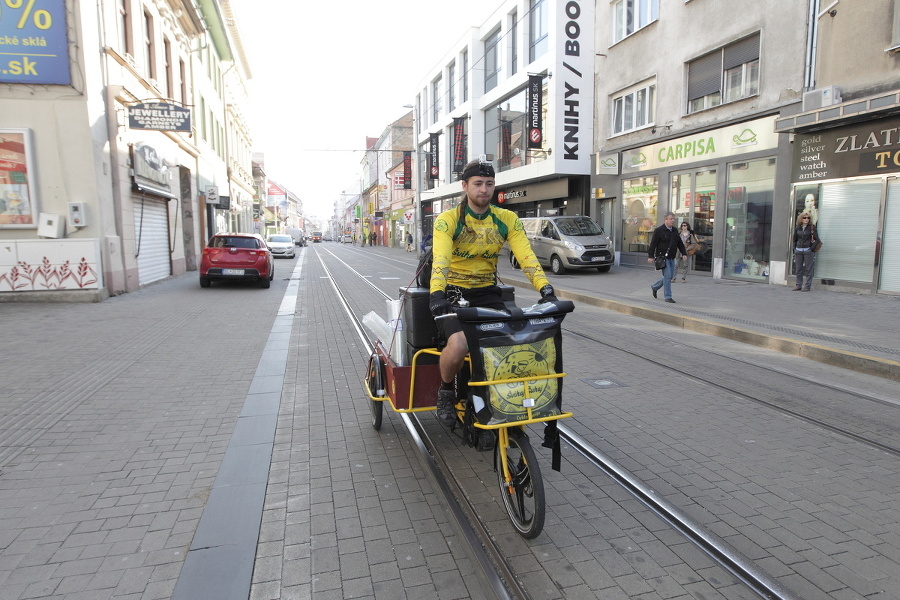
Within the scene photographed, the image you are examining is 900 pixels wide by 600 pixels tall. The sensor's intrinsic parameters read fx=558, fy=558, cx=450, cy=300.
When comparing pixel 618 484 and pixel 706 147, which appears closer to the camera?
pixel 618 484

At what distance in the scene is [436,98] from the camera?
131 ft

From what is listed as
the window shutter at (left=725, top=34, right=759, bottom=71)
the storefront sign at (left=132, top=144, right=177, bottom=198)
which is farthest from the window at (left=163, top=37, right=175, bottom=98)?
the window shutter at (left=725, top=34, right=759, bottom=71)

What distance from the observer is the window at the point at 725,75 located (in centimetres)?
1434

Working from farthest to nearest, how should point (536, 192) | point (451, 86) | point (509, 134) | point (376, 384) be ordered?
point (451, 86) < point (509, 134) < point (536, 192) < point (376, 384)

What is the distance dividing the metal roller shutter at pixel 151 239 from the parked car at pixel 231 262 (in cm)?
161

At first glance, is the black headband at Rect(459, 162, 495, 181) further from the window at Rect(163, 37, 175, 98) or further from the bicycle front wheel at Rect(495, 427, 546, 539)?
the window at Rect(163, 37, 175, 98)

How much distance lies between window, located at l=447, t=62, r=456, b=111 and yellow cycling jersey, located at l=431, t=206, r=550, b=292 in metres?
34.0

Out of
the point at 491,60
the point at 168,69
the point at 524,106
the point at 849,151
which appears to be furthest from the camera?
the point at 491,60

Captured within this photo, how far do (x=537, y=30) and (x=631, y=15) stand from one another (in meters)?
6.24

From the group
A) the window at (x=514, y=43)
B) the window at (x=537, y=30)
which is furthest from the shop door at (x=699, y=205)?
the window at (x=514, y=43)

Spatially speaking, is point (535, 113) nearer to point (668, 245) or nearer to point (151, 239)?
point (668, 245)

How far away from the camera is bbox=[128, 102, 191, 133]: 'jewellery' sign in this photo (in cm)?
1284

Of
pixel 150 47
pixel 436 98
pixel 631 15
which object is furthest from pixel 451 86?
pixel 150 47

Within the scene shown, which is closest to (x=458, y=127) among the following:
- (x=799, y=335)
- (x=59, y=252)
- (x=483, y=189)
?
(x=59, y=252)
